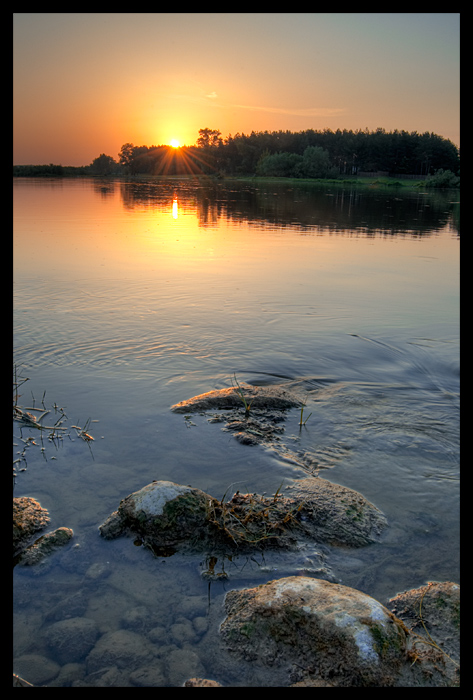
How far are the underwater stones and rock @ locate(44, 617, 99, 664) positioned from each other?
0.78 metres

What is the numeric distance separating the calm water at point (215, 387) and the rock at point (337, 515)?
5.8 inches

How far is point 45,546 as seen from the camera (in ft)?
12.7

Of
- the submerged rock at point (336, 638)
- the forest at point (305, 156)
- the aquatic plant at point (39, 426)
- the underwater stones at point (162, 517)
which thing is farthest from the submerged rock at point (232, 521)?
the forest at point (305, 156)

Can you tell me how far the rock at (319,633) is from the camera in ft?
8.98

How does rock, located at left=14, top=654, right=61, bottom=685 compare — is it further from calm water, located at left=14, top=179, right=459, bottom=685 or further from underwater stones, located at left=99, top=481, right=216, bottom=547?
underwater stones, located at left=99, top=481, right=216, bottom=547

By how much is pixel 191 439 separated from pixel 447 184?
99.3 meters

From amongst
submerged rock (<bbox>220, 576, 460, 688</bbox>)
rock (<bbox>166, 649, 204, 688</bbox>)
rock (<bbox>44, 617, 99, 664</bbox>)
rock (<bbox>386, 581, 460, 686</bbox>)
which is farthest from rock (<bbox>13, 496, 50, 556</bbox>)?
rock (<bbox>386, 581, 460, 686</bbox>)

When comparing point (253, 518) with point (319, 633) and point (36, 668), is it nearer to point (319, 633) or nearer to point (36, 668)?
point (319, 633)

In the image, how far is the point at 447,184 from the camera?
91.0 meters

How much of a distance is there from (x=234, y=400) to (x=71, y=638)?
12.4 ft

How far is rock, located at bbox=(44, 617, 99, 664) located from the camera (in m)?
3.08

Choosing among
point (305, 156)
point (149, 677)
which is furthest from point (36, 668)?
point (305, 156)

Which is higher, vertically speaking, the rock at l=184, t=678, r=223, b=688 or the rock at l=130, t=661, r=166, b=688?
the rock at l=184, t=678, r=223, b=688

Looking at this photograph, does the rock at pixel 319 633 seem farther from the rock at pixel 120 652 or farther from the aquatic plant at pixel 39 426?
the aquatic plant at pixel 39 426
